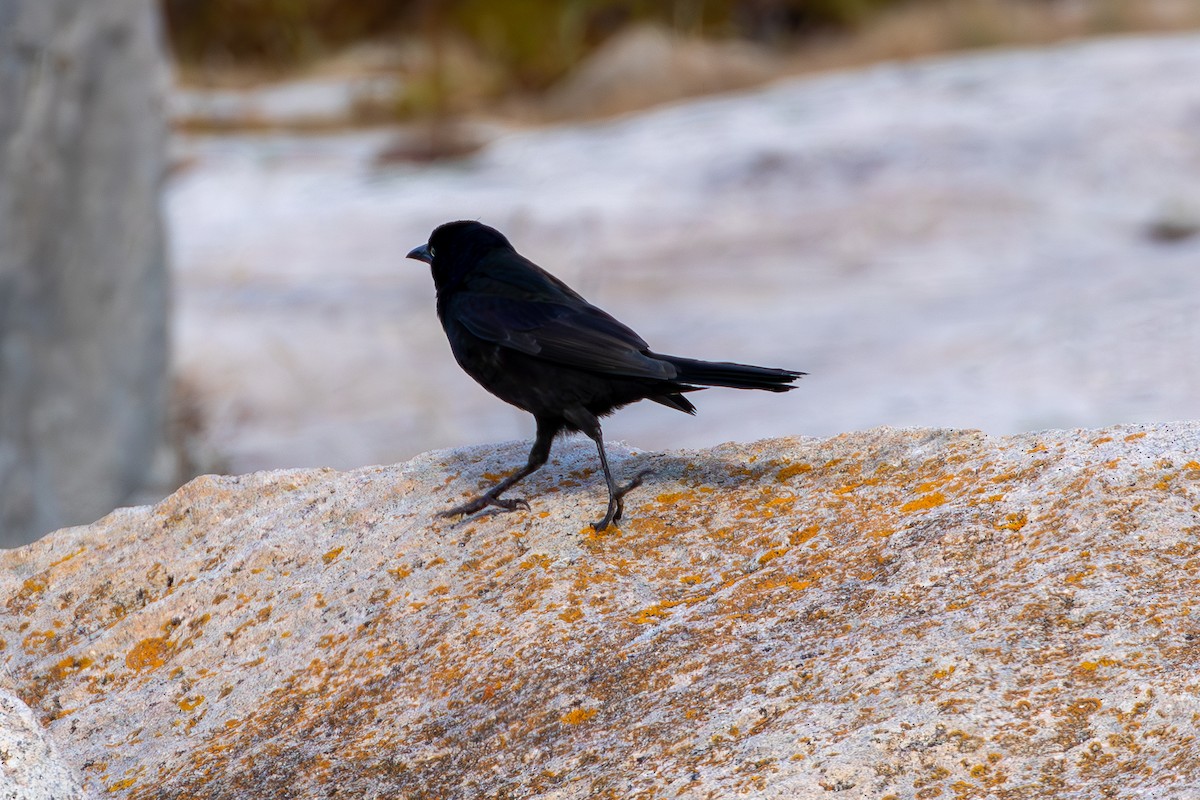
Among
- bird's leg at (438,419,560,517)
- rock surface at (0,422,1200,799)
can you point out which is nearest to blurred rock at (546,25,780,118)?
bird's leg at (438,419,560,517)

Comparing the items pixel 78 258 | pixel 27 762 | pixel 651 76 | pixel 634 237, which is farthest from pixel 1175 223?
pixel 27 762

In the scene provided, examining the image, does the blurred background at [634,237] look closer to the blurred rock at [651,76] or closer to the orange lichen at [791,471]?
the blurred rock at [651,76]

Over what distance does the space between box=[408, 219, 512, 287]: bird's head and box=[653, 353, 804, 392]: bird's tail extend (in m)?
1.01

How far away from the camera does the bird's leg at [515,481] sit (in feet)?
12.5

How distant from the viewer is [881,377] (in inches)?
457

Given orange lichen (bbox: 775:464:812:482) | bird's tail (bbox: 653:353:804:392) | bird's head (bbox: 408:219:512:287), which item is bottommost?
orange lichen (bbox: 775:464:812:482)

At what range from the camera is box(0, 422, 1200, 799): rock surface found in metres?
2.62

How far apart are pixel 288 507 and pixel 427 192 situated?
1209cm

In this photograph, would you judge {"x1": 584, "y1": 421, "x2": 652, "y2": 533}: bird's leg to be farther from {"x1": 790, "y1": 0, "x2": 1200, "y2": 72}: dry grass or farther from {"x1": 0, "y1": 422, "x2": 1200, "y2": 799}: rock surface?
{"x1": 790, "y1": 0, "x2": 1200, "y2": 72}: dry grass

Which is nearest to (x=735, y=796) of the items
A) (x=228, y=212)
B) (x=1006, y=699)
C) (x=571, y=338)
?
(x=1006, y=699)

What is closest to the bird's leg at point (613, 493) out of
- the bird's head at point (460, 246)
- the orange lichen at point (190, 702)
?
the bird's head at point (460, 246)

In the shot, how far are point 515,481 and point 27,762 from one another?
173 cm

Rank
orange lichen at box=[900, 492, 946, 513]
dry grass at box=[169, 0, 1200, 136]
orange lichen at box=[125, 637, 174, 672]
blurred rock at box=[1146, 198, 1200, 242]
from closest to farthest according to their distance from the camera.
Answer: orange lichen at box=[900, 492, 946, 513]
orange lichen at box=[125, 637, 174, 672]
blurred rock at box=[1146, 198, 1200, 242]
dry grass at box=[169, 0, 1200, 136]

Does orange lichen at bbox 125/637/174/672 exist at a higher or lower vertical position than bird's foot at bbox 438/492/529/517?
lower
